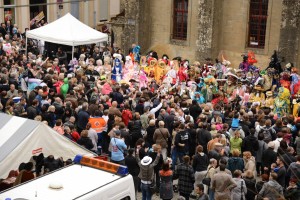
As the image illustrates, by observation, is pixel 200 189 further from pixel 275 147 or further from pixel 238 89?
pixel 238 89

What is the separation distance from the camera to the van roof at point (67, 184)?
9.46 meters

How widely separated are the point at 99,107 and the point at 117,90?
2.20 m

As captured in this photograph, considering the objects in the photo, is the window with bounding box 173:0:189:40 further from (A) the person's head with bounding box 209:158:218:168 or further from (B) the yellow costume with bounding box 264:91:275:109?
(A) the person's head with bounding box 209:158:218:168

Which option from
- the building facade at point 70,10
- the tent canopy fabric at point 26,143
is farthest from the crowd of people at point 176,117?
the building facade at point 70,10

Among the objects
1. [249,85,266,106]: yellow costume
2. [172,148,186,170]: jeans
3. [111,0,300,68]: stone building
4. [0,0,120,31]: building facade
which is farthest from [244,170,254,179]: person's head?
[0,0,120,31]: building facade

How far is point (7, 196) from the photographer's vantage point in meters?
9.53

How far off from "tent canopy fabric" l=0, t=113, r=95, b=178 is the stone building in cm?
1461

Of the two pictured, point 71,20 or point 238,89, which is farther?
point 71,20

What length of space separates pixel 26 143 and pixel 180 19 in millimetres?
18709

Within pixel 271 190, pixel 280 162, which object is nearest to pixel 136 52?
pixel 280 162

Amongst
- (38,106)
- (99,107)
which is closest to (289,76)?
(99,107)

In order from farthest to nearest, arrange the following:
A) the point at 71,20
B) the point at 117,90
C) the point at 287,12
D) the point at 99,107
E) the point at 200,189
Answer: the point at 71,20 < the point at 287,12 < the point at 117,90 < the point at 99,107 < the point at 200,189

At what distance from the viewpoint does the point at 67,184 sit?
32.4 feet

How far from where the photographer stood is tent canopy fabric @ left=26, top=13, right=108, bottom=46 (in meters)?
25.2
